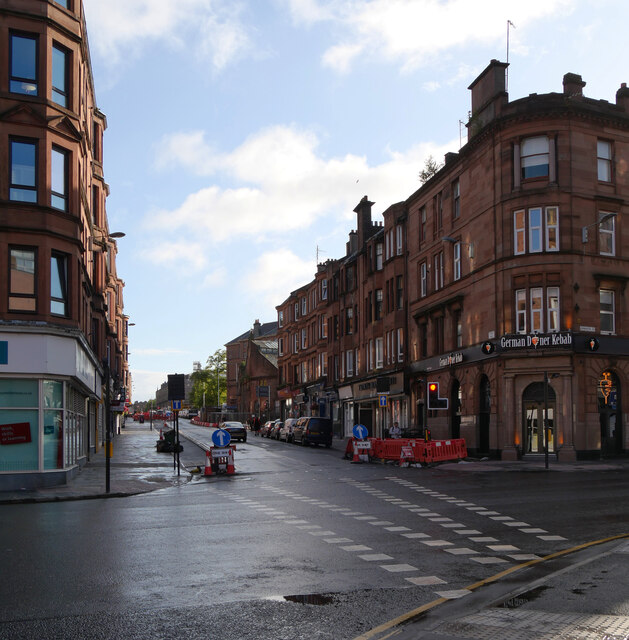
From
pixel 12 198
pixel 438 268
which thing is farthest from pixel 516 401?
pixel 12 198

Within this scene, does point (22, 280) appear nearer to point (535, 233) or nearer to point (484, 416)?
point (535, 233)

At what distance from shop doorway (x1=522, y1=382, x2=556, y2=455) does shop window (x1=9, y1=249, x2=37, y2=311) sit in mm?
22300

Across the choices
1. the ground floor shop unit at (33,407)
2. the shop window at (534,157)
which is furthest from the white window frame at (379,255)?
the ground floor shop unit at (33,407)

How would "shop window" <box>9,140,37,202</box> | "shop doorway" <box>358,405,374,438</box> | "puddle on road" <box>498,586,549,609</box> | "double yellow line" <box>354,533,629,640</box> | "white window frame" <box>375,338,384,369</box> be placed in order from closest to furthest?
"double yellow line" <box>354,533,629,640</box> → "puddle on road" <box>498,586,549,609</box> → "shop window" <box>9,140,37,202</box> → "white window frame" <box>375,338,384,369</box> → "shop doorway" <box>358,405,374,438</box>

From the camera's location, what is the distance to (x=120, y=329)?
84.9 metres

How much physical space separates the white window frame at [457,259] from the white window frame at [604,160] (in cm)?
846

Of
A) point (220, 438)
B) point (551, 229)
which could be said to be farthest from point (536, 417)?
point (220, 438)

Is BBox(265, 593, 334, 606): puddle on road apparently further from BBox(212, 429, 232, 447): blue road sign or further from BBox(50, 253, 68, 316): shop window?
BBox(212, 429, 232, 447): blue road sign

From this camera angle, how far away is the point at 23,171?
23922 mm

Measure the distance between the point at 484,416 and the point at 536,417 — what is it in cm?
377

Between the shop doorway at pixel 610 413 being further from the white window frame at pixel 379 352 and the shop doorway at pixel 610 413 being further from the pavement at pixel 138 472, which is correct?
the white window frame at pixel 379 352

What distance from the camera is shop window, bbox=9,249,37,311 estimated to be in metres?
23.3

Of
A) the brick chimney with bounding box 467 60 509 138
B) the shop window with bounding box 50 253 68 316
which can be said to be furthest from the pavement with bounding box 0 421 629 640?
the brick chimney with bounding box 467 60 509 138

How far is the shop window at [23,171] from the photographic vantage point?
935 inches
